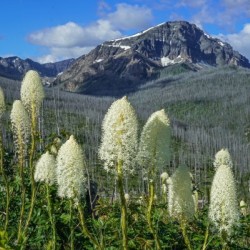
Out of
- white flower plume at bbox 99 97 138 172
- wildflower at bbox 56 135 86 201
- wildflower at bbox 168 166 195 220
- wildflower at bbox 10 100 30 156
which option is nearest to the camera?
white flower plume at bbox 99 97 138 172

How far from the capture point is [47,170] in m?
8.37

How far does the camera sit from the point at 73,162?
21.5 feet

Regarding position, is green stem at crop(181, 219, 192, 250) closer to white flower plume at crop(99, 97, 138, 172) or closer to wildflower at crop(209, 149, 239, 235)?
wildflower at crop(209, 149, 239, 235)

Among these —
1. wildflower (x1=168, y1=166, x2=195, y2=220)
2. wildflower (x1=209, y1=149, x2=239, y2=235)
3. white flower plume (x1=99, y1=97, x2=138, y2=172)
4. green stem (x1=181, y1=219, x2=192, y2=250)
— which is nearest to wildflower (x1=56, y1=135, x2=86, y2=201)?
white flower plume (x1=99, y1=97, x2=138, y2=172)

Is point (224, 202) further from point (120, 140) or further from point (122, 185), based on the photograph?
point (120, 140)

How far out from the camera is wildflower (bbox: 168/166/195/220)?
284 inches

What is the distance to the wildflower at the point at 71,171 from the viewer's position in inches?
258

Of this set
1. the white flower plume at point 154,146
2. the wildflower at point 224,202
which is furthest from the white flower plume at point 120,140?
the wildflower at point 224,202

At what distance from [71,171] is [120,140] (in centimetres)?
96

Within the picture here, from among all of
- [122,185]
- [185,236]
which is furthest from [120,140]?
[185,236]

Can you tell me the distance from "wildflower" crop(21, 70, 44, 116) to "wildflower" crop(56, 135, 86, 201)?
7.35ft

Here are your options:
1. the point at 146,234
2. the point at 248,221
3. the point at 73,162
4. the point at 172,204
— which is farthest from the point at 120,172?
the point at 248,221

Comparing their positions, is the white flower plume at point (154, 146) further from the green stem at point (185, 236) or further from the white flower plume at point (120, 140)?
the green stem at point (185, 236)

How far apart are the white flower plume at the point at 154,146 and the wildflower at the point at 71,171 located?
30.9 inches
